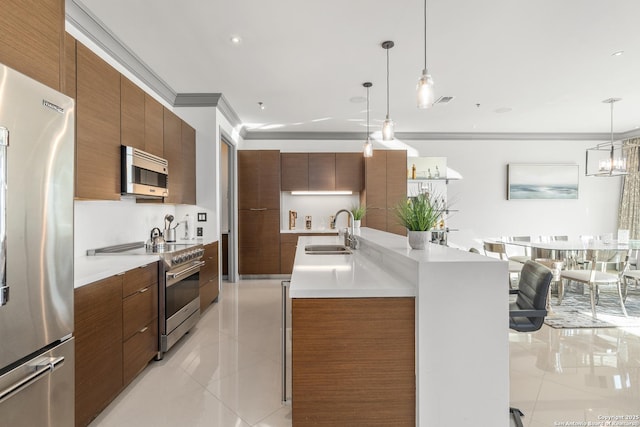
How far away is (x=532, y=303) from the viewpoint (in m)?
2.15

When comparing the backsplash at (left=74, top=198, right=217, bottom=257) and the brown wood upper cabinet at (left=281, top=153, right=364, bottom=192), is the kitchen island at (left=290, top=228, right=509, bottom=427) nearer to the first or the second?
the backsplash at (left=74, top=198, right=217, bottom=257)

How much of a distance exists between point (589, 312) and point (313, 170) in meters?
4.45

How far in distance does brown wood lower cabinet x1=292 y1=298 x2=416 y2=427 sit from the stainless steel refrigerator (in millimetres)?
997

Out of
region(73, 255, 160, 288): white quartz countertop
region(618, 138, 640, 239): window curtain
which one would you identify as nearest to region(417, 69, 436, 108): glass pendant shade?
region(73, 255, 160, 288): white quartz countertop

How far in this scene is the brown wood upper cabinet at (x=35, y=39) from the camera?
1235 mm

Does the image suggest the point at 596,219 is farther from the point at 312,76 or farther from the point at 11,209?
the point at 11,209

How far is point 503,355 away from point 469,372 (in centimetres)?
17

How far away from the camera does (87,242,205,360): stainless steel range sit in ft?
8.93

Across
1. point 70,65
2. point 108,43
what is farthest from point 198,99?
point 70,65

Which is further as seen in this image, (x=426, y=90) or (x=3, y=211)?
(x=426, y=90)

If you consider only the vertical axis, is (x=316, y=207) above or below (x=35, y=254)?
above

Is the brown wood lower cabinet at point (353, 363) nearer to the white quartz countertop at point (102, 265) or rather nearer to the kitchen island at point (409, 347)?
the kitchen island at point (409, 347)

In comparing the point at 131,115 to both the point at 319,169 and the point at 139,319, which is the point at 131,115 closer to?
the point at 139,319

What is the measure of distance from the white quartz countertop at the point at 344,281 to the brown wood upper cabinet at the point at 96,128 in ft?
5.06
